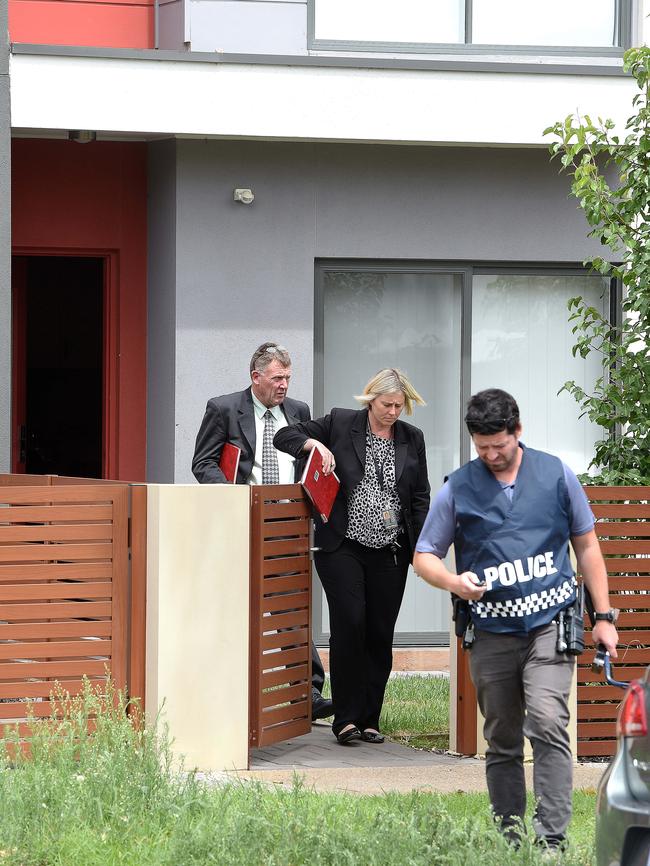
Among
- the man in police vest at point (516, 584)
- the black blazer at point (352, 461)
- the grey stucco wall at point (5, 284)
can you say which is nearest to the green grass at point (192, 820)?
the man in police vest at point (516, 584)

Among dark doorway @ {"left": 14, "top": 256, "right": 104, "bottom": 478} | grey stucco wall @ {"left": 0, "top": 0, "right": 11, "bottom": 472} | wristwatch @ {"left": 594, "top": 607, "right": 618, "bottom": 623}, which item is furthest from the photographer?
dark doorway @ {"left": 14, "top": 256, "right": 104, "bottom": 478}

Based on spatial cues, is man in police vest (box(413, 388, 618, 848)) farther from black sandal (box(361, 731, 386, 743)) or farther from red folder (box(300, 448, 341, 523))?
black sandal (box(361, 731, 386, 743))

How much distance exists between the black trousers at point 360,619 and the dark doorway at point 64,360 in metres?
6.93

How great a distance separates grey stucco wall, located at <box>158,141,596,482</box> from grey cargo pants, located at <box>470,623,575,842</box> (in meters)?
5.59

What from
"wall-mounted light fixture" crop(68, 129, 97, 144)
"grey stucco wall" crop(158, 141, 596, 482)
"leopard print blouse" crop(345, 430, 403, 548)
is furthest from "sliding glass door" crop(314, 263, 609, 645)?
"leopard print blouse" crop(345, 430, 403, 548)

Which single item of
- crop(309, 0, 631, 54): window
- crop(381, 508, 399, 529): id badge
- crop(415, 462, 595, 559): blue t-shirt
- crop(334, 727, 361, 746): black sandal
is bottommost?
crop(334, 727, 361, 746): black sandal

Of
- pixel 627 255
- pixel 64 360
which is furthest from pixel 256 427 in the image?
pixel 64 360

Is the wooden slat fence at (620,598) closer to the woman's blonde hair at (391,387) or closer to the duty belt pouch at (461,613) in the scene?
the woman's blonde hair at (391,387)

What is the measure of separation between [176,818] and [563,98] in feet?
23.2

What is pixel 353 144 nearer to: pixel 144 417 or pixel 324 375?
pixel 324 375

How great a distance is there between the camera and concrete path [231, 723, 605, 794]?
7.52 meters

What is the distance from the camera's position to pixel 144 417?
12.1m

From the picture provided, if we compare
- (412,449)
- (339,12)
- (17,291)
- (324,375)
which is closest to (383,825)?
(412,449)

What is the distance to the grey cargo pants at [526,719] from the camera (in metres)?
5.91
